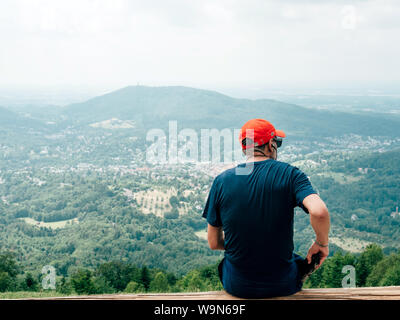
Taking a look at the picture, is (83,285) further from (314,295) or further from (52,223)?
(52,223)

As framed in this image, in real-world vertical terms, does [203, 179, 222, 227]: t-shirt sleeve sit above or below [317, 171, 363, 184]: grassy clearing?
above

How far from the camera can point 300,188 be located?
0.99 m

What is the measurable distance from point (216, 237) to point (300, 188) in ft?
1.23

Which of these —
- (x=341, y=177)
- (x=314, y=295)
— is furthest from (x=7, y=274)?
(x=341, y=177)

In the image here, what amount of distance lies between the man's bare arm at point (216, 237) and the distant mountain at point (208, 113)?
44.6 meters

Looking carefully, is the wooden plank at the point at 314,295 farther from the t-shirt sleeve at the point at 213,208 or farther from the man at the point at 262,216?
the t-shirt sleeve at the point at 213,208

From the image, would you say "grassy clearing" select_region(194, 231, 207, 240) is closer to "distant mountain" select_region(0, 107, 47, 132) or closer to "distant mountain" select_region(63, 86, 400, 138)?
"distant mountain" select_region(63, 86, 400, 138)

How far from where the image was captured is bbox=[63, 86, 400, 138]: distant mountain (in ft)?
157

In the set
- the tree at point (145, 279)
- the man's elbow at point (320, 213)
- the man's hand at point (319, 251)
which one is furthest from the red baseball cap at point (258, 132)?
the tree at point (145, 279)

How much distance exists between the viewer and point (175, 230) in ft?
81.0

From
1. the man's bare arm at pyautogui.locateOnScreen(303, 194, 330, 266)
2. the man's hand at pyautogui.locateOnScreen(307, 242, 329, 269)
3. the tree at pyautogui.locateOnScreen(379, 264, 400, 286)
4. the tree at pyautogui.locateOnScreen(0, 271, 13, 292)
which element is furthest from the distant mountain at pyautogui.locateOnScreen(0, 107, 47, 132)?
the man's bare arm at pyautogui.locateOnScreen(303, 194, 330, 266)

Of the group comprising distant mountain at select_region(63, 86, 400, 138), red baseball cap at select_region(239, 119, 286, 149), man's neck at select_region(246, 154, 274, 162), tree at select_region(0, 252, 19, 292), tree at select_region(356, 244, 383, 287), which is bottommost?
tree at select_region(356, 244, 383, 287)

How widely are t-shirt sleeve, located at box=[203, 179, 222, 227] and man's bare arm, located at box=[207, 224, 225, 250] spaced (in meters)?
0.03

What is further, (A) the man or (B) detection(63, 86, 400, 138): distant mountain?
(B) detection(63, 86, 400, 138): distant mountain
